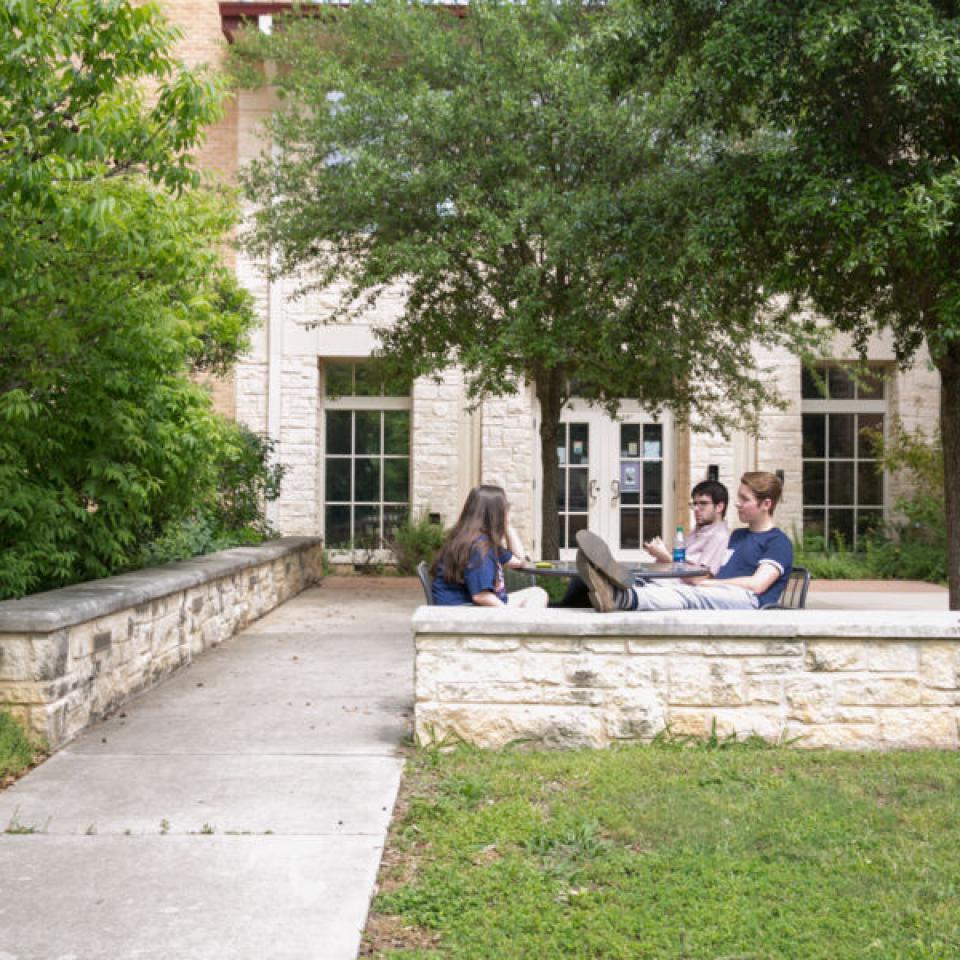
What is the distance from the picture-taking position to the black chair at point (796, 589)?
631 centimetres

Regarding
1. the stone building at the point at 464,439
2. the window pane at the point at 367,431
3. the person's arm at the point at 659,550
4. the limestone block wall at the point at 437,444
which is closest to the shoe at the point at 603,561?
the person's arm at the point at 659,550

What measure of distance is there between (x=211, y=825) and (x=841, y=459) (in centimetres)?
1457

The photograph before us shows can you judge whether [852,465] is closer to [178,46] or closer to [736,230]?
[736,230]

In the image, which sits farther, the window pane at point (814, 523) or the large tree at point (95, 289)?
the window pane at point (814, 523)

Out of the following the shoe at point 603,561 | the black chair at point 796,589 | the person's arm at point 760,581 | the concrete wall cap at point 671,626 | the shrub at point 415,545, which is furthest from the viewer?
the shrub at point 415,545

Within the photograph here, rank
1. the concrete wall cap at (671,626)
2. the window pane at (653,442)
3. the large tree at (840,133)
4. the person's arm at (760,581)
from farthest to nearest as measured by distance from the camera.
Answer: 1. the window pane at (653,442)
2. the large tree at (840,133)
3. the person's arm at (760,581)
4. the concrete wall cap at (671,626)

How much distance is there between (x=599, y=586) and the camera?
5262 mm

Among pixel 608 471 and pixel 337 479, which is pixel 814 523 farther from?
pixel 337 479

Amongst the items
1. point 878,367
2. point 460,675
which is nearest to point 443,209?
point 460,675

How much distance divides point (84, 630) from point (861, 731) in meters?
4.02

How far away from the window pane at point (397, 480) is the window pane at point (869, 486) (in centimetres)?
717

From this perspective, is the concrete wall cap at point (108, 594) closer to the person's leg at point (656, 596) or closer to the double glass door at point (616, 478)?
the person's leg at point (656, 596)

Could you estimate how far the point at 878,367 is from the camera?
1686 cm

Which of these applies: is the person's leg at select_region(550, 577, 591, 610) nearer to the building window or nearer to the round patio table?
the round patio table
